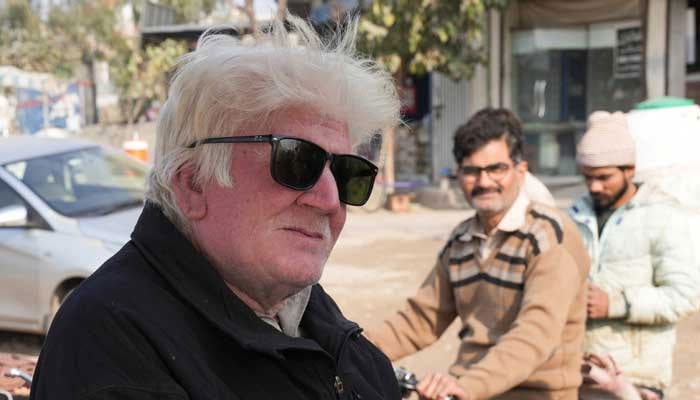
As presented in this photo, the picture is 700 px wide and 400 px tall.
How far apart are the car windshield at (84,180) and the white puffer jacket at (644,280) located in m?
4.16

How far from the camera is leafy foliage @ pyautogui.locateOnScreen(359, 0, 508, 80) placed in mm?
12320

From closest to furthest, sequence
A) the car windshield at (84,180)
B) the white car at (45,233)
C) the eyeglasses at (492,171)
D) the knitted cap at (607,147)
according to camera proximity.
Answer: the eyeglasses at (492,171)
the knitted cap at (607,147)
the white car at (45,233)
the car windshield at (84,180)

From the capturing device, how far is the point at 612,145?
10.7ft

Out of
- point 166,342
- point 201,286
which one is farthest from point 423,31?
point 166,342

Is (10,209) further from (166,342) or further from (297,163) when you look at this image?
(166,342)

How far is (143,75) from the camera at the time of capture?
719 inches

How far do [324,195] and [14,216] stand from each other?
5.37 m

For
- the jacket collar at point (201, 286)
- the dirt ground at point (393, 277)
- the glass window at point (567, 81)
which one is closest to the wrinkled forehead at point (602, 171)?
the jacket collar at point (201, 286)

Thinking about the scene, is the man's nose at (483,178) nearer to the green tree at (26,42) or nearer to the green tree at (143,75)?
the green tree at (143,75)

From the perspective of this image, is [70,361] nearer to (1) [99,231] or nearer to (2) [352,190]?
(2) [352,190]

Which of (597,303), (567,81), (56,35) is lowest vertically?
(597,303)

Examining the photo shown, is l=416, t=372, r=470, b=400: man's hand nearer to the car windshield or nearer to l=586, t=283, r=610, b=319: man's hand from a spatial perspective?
l=586, t=283, r=610, b=319: man's hand

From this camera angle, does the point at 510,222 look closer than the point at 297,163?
No

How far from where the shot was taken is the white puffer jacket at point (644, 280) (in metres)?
3.06
